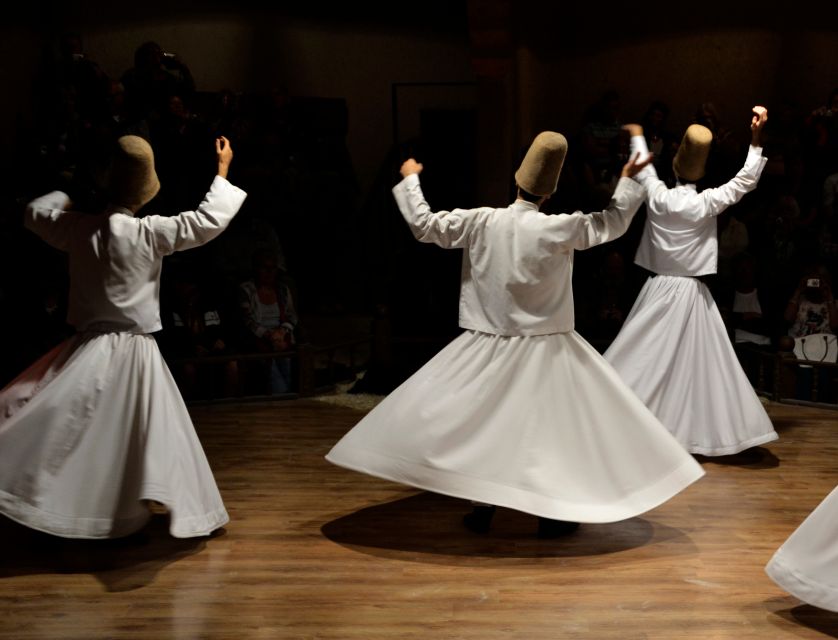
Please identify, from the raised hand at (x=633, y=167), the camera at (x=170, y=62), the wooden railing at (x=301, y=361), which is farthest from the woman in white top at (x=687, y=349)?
the camera at (x=170, y=62)

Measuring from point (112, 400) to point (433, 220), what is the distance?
4.40 feet

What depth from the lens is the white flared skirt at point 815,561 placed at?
3.35 meters

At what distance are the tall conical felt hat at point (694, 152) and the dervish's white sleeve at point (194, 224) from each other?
2.24 meters

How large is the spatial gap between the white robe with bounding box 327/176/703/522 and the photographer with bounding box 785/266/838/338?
3040 mm

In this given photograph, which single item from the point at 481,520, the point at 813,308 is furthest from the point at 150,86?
the point at 813,308

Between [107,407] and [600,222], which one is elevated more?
[600,222]

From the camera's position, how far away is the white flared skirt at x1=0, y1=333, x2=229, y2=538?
3873 millimetres

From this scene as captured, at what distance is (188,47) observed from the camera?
357 inches

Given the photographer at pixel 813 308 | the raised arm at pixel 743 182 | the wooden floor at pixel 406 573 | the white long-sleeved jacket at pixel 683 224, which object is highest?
the raised arm at pixel 743 182

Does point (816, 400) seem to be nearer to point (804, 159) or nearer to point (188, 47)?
point (804, 159)

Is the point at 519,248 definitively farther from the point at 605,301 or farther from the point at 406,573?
the point at 605,301

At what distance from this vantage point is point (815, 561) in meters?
3.39

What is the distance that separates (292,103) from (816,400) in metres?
4.35

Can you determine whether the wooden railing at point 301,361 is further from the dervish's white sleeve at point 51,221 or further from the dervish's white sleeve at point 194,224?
the dervish's white sleeve at point 194,224
